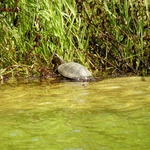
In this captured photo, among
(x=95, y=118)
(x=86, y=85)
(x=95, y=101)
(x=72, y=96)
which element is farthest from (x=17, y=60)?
(x=95, y=118)

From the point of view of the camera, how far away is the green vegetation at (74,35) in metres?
6.30

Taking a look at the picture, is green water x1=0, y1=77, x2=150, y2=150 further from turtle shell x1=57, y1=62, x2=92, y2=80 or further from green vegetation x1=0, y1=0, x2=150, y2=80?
green vegetation x1=0, y1=0, x2=150, y2=80

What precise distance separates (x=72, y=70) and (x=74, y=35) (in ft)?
1.72

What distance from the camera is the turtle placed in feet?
20.2

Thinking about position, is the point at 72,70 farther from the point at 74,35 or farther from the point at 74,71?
the point at 74,35

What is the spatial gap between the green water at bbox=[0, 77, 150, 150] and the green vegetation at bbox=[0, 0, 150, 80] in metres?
0.54

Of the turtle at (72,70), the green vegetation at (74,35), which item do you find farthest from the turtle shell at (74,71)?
the green vegetation at (74,35)

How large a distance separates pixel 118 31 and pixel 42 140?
346 centimetres

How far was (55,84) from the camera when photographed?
236 inches

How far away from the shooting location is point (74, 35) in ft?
21.4

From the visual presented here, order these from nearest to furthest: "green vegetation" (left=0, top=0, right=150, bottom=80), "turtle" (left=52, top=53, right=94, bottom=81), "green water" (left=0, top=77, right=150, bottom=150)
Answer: "green water" (left=0, top=77, right=150, bottom=150), "turtle" (left=52, top=53, right=94, bottom=81), "green vegetation" (left=0, top=0, right=150, bottom=80)

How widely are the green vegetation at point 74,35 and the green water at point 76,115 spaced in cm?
54

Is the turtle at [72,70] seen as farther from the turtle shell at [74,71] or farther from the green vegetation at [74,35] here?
the green vegetation at [74,35]

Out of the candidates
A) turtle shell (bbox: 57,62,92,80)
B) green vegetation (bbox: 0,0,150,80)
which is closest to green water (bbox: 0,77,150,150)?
turtle shell (bbox: 57,62,92,80)
